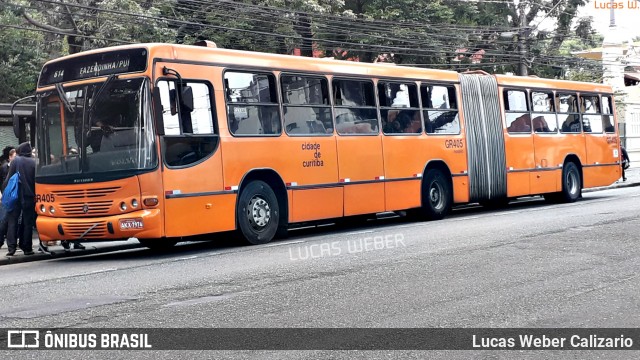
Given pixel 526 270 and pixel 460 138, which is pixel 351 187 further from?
pixel 526 270

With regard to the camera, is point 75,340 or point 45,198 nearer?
point 75,340

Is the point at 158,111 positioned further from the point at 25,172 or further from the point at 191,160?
the point at 25,172

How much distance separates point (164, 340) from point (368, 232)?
1003 cm

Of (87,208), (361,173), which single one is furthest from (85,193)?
(361,173)

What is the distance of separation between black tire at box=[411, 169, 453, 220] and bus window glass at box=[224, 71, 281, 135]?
16.1 feet

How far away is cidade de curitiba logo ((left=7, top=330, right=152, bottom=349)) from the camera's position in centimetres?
684

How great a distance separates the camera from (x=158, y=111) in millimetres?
13383

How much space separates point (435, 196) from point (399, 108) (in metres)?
2.16

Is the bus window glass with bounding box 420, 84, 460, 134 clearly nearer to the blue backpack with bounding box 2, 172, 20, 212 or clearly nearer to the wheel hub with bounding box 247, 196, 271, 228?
the wheel hub with bounding box 247, 196, 271, 228

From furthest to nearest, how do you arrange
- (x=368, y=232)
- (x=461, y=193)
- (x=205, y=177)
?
(x=461, y=193)
(x=368, y=232)
(x=205, y=177)

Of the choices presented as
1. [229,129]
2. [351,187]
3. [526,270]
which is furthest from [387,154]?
[526,270]

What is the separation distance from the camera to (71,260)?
47.2ft

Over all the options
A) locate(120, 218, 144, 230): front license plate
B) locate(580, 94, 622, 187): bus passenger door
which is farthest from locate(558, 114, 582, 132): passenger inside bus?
locate(120, 218, 144, 230): front license plate

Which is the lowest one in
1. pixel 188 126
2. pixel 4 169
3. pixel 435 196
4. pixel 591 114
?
pixel 435 196
